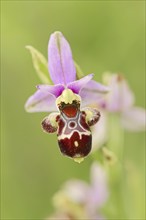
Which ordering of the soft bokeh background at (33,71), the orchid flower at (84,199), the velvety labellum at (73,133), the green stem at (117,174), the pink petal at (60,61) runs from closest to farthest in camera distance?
the velvety labellum at (73,133), the pink petal at (60,61), the green stem at (117,174), the orchid flower at (84,199), the soft bokeh background at (33,71)

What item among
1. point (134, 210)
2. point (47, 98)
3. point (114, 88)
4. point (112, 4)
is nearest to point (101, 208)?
point (134, 210)

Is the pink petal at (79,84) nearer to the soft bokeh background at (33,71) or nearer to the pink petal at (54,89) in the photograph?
the pink petal at (54,89)

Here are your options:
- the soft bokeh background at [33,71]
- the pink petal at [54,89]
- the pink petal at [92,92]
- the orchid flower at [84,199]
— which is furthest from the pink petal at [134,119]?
the pink petal at [54,89]

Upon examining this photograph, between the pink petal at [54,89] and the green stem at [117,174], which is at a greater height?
the pink petal at [54,89]

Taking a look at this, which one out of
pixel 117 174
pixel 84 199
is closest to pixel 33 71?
pixel 84 199

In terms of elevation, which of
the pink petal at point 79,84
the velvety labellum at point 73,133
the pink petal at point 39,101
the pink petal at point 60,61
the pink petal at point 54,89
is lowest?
the velvety labellum at point 73,133

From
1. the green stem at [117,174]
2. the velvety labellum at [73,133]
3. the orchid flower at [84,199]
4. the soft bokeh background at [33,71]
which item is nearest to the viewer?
the velvety labellum at [73,133]
